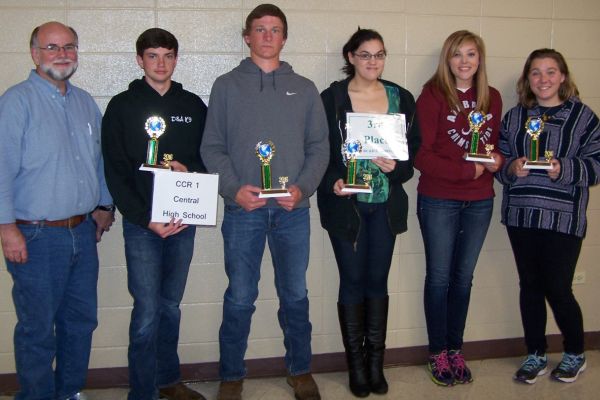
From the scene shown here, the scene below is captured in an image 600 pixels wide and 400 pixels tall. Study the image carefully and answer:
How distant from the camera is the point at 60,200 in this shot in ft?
7.03

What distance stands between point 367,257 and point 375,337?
1.47ft

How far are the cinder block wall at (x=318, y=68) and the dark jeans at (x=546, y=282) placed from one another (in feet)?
1.25

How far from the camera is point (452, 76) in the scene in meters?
2.70

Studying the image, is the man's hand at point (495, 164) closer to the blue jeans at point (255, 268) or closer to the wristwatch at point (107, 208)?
the blue jeans at point (255, 268)

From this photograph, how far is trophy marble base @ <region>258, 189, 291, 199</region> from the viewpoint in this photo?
2.28 metres

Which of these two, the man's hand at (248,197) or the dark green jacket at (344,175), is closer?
the man's hand at (248,197)

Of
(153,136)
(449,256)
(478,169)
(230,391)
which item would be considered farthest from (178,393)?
(478,169)

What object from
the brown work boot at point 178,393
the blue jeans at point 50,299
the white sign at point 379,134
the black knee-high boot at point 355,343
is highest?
the white sign at point 379,134

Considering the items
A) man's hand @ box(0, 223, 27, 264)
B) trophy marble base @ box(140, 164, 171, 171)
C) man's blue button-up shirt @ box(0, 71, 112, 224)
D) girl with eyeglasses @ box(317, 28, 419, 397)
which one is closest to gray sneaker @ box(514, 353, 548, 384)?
girl with eyeglasses @ box(317, 28, 419, 397)

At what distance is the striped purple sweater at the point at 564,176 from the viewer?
262 centimetres

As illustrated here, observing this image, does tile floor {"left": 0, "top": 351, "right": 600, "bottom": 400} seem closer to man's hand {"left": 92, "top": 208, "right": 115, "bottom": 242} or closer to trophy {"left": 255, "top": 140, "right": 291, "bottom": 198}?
man's hand {"left": 92, "top": 208, "right": 115, "bottom": 242}

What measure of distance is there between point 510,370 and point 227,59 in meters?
2.52

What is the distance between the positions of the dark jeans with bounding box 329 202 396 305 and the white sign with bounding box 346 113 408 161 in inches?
10.5


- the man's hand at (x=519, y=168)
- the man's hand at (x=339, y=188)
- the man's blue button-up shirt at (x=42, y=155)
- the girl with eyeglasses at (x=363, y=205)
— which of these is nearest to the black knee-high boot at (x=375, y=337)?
the girl with eyeglasses at (x=363, y=205)
